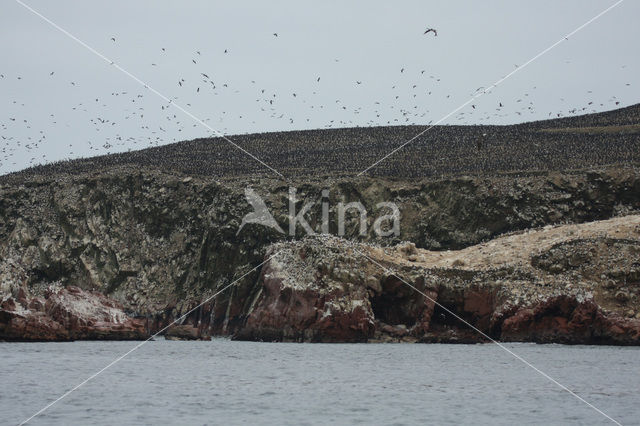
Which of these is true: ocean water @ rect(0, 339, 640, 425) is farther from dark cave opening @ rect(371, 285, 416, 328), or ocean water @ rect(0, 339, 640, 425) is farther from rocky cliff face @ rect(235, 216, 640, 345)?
dark cave opening @ rect(371, 285, 416, 328)

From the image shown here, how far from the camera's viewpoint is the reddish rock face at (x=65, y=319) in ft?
196

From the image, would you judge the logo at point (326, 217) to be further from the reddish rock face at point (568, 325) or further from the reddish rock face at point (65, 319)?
the reddish rock face at point (568, 325)

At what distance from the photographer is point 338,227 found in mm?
90500

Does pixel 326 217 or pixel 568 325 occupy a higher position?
pixel 326 217

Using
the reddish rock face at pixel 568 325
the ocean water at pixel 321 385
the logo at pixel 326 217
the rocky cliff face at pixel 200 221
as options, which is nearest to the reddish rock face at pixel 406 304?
the reddish rock face at pixel 568 325

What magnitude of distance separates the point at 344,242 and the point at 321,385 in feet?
90.8

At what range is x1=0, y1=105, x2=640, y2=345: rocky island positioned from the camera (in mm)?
61969

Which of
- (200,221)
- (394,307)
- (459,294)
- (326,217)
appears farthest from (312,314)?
(200,221)

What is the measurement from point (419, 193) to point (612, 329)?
3509cm

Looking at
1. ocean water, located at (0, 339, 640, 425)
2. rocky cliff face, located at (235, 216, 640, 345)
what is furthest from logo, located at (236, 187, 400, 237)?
ocean water, located at (0, 339, 640, 425)

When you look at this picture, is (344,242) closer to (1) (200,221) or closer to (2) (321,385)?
(2) (321,385)

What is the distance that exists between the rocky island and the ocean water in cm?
414

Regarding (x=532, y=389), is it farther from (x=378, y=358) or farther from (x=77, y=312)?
(x=77, y=312)

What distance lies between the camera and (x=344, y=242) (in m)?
67.3
